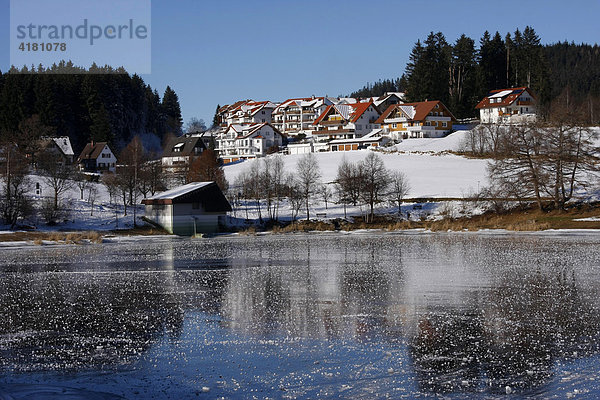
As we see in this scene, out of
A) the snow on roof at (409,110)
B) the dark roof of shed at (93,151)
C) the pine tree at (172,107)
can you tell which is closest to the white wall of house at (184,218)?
the dark roof of shed at (93,151)

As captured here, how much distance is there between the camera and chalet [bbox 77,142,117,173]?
4218 inches

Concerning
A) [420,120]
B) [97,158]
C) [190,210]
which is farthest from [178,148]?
[190,210]

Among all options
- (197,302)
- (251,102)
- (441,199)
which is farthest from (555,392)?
(251,102)

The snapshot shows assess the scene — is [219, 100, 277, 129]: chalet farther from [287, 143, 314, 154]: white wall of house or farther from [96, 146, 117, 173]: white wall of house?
[96, 146, 117, 173]: white wall of house

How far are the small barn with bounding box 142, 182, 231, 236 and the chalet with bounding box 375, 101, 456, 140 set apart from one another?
187 ft

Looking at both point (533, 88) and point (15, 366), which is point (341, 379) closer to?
point (15, 366)

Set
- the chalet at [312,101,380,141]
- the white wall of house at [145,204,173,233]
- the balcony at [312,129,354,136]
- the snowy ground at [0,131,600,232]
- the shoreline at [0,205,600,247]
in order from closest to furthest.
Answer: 1. the shoreline at [0,205,600,247]
2. the white wall of house at [145,204,173,233]
3. the snowy ground at [0,131,600,232]
4. the balcony at [312,129,354,136]
5. the chalet at [312,101,380,141]

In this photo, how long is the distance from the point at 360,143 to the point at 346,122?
1729cm

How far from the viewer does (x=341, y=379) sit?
10.9 m

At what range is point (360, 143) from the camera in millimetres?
113625

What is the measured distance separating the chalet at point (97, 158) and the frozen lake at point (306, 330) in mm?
82270

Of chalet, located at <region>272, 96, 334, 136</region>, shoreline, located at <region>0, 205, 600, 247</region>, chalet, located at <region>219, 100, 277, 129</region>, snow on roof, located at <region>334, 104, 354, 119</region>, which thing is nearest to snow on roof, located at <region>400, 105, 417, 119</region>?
snow on roof, located at <region>334, 104, 354, 119</region>

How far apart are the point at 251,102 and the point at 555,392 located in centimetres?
19098

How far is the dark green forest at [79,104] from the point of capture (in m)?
107
